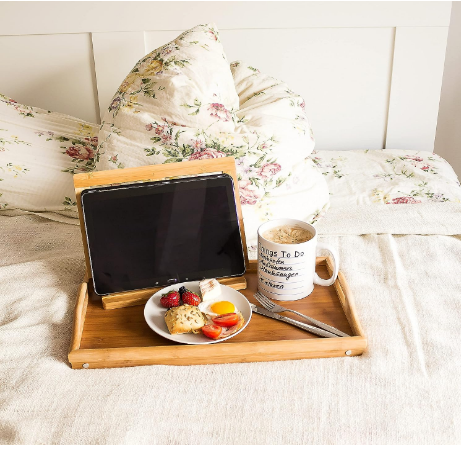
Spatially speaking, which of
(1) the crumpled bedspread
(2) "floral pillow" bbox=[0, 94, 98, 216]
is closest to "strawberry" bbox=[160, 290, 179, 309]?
(1) the crumpled bedspread

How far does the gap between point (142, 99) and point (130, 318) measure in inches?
20.2

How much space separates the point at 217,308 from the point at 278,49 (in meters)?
1.14

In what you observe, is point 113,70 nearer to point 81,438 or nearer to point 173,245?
A: point 173,245

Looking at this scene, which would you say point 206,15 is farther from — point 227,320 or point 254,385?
point 254,385

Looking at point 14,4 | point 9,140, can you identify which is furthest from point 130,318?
point 14,4

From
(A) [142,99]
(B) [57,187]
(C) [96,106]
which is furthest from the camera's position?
(C) [96,106]

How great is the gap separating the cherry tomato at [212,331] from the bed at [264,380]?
0.04m

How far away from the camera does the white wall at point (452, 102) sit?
6.29 feet

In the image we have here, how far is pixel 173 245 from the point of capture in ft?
2.95

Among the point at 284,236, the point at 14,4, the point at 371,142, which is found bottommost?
the point at 371,142

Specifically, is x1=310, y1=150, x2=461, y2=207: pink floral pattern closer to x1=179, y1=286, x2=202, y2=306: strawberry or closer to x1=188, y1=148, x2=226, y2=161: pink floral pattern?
x1=188, y1=148, x2=226, y2=161: pink floral pattern

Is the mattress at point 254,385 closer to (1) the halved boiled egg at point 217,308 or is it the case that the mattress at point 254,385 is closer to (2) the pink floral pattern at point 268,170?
(1) the halved boiled egg at point 217,308

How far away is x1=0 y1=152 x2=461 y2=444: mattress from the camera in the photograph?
615mm

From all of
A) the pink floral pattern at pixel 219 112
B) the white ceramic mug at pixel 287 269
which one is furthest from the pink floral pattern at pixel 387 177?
the white ceramic mug at pixel 287 269
